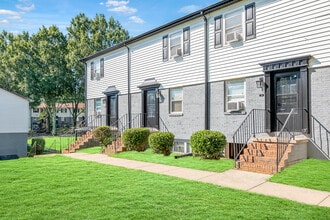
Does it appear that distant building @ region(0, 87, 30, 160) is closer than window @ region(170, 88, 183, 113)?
No

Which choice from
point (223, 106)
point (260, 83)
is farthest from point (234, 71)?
point (223, 106)

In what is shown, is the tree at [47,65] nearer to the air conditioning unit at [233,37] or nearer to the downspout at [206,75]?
the downspout at [206,75]

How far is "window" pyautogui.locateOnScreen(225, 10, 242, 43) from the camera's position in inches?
426

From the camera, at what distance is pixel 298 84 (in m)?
9.07

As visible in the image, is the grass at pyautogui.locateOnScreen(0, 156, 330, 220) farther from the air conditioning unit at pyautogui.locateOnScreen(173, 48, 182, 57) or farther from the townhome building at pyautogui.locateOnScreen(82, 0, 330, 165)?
the air conditioning unit at pyautogui.locateOnScreen(173, 48, 182, 57)

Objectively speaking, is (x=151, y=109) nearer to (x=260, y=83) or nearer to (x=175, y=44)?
(x=175, y=44)

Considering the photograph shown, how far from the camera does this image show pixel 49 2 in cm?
1265

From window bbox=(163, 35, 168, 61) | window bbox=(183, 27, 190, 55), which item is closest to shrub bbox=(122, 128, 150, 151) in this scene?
window bbox=(163, 35, 168, 61)

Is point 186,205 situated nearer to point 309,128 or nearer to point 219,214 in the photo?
point 219,214

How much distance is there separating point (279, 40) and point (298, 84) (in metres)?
1.69

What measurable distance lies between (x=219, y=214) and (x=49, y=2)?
1214cm

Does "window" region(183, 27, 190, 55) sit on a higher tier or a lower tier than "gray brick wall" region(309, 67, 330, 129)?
higher

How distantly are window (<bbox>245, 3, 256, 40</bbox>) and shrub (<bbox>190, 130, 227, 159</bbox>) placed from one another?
3.93 metres

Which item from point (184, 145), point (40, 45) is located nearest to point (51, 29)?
point (40, 45)
